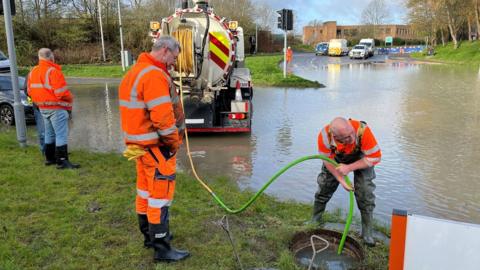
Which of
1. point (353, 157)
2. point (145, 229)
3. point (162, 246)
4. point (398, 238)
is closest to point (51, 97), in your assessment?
point (145, 229)

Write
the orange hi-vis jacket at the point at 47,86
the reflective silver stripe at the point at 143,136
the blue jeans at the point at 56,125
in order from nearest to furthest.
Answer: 1. the reflective silver stripe at the point at 143,136
2. the orange hi-vis jacket at the point at 47,86
3. the blue jeans at the point at 56,125

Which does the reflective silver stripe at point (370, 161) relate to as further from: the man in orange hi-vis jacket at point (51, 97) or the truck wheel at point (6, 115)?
the truck wheel at point (6, 115)

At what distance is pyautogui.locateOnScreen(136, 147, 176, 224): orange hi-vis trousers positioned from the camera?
11.8ft

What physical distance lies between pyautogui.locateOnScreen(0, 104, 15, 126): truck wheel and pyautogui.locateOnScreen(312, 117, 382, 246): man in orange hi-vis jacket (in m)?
9.18

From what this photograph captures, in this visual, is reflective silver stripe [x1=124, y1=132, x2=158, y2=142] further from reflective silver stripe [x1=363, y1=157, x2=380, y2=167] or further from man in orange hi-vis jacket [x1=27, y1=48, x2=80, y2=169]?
man in orange hi-vis jacket [x1=27, y1=48, x2=80, y2=169]

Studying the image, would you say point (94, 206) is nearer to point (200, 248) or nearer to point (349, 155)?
point (200, 248)

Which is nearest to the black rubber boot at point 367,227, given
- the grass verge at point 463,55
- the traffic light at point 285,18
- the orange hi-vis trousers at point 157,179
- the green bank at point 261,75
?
the orange hi-vis trousers at point 157,179

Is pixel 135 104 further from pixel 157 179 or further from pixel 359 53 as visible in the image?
pixel 359 53

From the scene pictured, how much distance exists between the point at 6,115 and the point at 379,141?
905 cm

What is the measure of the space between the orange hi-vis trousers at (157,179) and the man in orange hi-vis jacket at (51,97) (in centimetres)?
320

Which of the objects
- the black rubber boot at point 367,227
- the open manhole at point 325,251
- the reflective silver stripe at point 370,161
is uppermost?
the reflective silver stripe at point 370,161

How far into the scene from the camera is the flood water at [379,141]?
591cm

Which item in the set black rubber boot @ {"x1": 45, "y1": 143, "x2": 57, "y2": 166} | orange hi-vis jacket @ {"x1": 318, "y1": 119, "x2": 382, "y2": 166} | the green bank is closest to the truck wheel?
black rubber boot @ {"x1": 45, "y1": 143, "x2": 57, "y2": 166}

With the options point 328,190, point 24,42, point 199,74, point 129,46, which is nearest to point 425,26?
point 129,46
